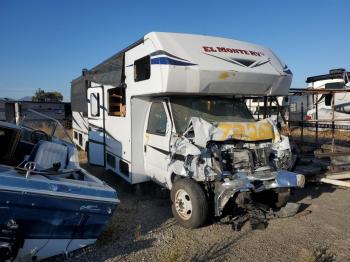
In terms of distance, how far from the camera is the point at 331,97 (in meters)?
8.92

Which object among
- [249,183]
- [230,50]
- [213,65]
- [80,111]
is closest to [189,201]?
[249,183]

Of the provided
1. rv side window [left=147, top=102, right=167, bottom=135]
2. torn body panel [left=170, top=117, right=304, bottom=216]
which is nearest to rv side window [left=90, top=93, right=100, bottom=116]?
rv side window [left=147, top=102, right=167, bottom=135]

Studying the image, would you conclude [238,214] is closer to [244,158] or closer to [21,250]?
[244,158]

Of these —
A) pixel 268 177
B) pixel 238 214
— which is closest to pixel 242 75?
pixel 268 177

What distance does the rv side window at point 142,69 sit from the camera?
5.81 meters

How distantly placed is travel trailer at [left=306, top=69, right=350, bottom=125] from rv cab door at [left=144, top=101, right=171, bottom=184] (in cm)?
475

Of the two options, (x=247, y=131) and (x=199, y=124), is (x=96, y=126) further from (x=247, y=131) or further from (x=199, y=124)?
(x=247, y=131)

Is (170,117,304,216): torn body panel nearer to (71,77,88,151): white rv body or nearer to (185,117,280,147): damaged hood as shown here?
(185,117,280,147): damaged hood

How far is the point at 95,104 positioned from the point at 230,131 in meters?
4.07

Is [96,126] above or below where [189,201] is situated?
above

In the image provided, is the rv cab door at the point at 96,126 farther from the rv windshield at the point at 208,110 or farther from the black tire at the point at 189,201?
the black tire at the point at 189,201

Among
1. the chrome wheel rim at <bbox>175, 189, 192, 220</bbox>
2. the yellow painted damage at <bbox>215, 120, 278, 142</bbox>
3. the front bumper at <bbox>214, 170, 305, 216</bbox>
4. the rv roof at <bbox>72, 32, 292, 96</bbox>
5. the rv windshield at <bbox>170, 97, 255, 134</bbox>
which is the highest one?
the rv roof at <bbox>72, 32, 292, 96</bbox>

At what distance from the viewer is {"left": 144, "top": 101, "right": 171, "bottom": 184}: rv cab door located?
5609mm

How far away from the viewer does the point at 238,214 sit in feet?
17.7
